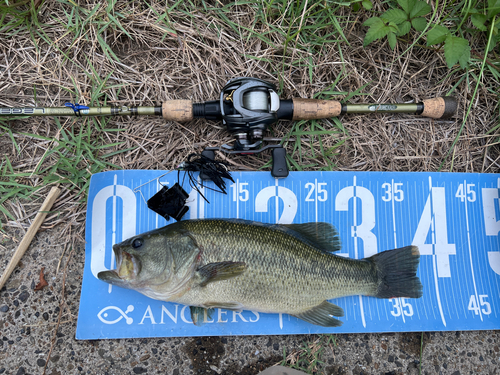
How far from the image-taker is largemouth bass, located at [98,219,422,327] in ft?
6.84

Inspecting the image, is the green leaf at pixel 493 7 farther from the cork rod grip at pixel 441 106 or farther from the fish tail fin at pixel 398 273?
the fish tail fin at pixel 398 273

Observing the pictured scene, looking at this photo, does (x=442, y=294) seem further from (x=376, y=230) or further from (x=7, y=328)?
(x=7, y=328)

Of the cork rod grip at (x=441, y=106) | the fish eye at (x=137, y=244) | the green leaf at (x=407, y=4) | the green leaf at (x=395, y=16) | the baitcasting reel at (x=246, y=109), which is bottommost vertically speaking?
the fish eye at (x=137, y=244)

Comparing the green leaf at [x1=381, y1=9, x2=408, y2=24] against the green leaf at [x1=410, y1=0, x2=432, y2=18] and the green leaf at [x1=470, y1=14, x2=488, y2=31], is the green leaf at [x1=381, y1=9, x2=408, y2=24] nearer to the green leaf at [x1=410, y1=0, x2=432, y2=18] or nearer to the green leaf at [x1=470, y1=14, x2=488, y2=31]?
the green leaf at [x1=410, y1=0, x2=432, y2=18]

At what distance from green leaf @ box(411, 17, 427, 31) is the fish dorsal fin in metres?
1.84

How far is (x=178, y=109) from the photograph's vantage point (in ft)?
8.05

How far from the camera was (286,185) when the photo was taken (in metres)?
2.65

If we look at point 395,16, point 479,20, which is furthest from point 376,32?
point 479,20

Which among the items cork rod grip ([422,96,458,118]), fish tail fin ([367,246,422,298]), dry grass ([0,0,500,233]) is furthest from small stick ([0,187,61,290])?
Answer: cork rod grip ([422,96,458,118])

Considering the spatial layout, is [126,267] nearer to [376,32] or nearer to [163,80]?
[163,80]

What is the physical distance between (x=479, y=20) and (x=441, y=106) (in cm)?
79

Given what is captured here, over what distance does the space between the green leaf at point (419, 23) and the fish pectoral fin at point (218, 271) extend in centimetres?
244

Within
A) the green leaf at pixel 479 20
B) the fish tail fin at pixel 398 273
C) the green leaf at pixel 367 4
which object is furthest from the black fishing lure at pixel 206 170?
the green leaf at pixel 479 20

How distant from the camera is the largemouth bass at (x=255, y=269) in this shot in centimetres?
208
